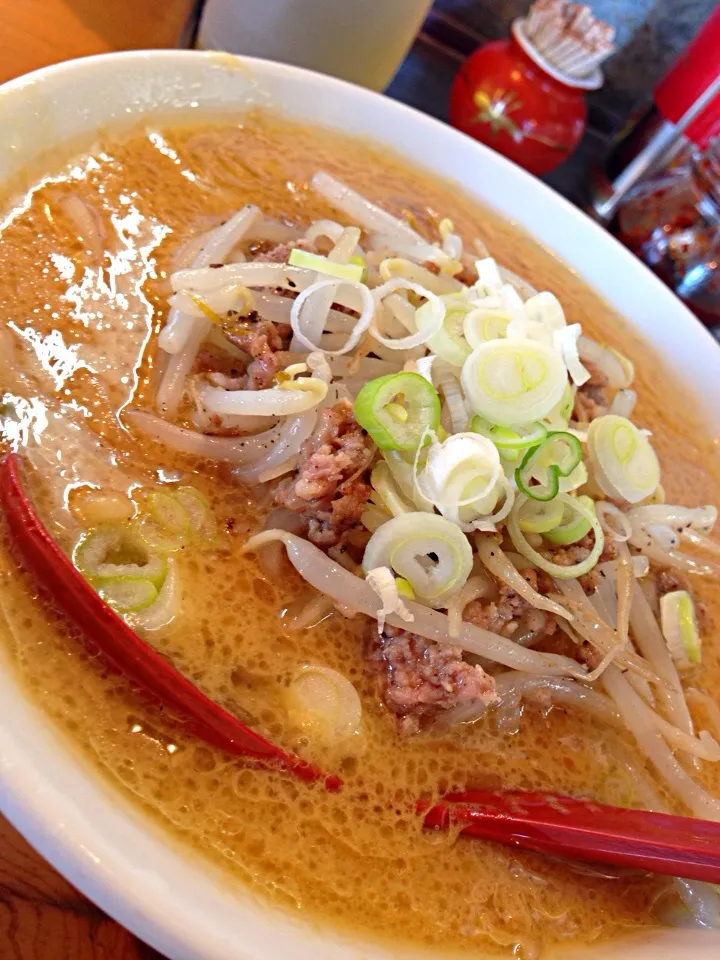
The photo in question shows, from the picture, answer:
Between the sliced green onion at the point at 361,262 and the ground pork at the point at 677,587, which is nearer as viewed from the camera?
the sliced green onion at the point at 361,262

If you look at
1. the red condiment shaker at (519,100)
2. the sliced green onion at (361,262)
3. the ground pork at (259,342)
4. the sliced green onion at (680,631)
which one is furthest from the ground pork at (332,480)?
the red condiment shaker at (519,100)

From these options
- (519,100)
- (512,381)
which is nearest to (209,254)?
(512,381)

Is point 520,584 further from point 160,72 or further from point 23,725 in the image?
point 160,72

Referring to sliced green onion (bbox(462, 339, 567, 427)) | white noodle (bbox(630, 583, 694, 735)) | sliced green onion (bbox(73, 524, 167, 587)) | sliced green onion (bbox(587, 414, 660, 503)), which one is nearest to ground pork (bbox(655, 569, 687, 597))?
white noodle (bbox(630, 583, 694, 735))

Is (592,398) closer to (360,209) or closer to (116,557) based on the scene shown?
(360,209)

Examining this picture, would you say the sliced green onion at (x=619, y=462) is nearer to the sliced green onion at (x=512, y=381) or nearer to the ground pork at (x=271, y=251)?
the sliced green onion at (x=512, y=381)

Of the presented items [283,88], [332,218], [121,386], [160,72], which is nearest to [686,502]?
[332,218]
